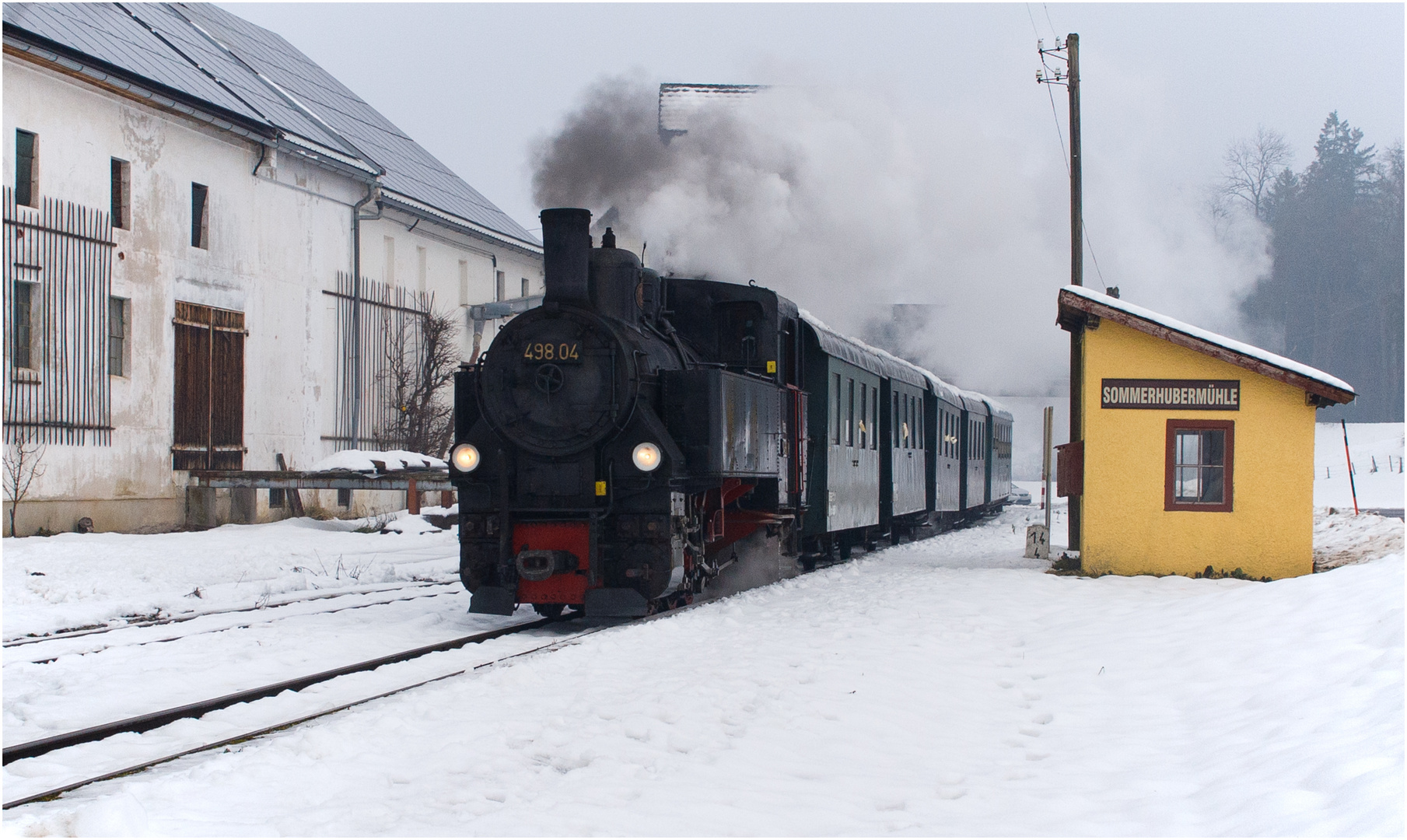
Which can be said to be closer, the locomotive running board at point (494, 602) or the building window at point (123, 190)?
the locomotive running board at point (494, 602)

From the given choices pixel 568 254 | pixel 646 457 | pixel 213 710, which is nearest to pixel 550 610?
pixel 646 457

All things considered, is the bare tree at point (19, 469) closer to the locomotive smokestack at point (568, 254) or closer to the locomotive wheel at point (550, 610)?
the locomotive wheel at point (550, 610)

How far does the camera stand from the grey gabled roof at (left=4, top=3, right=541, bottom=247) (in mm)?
18547

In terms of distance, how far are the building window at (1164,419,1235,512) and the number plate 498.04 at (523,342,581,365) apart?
7177mm

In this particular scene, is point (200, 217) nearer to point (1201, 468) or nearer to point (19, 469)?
point (19, 469)

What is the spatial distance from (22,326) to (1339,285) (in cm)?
6690

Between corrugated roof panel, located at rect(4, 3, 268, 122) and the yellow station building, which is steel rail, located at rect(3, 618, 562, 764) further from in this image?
corrugated roof panel, located at rect(4, 3, 268, 122)

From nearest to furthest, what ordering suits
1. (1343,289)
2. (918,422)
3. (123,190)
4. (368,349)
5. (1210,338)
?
(1210,338), (123,190), (918,422), (368,349), (1343,289)

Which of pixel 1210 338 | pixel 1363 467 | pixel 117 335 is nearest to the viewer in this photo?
pixel 1210 338

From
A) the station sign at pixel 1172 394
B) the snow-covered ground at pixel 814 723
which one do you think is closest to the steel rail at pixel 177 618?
the snow-covered ground at pixel 814 723

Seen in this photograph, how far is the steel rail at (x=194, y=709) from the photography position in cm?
569

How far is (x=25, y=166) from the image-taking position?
55.1ft

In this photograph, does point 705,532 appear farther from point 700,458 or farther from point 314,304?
point 314,304

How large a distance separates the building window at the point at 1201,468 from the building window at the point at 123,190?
49.5 feet
